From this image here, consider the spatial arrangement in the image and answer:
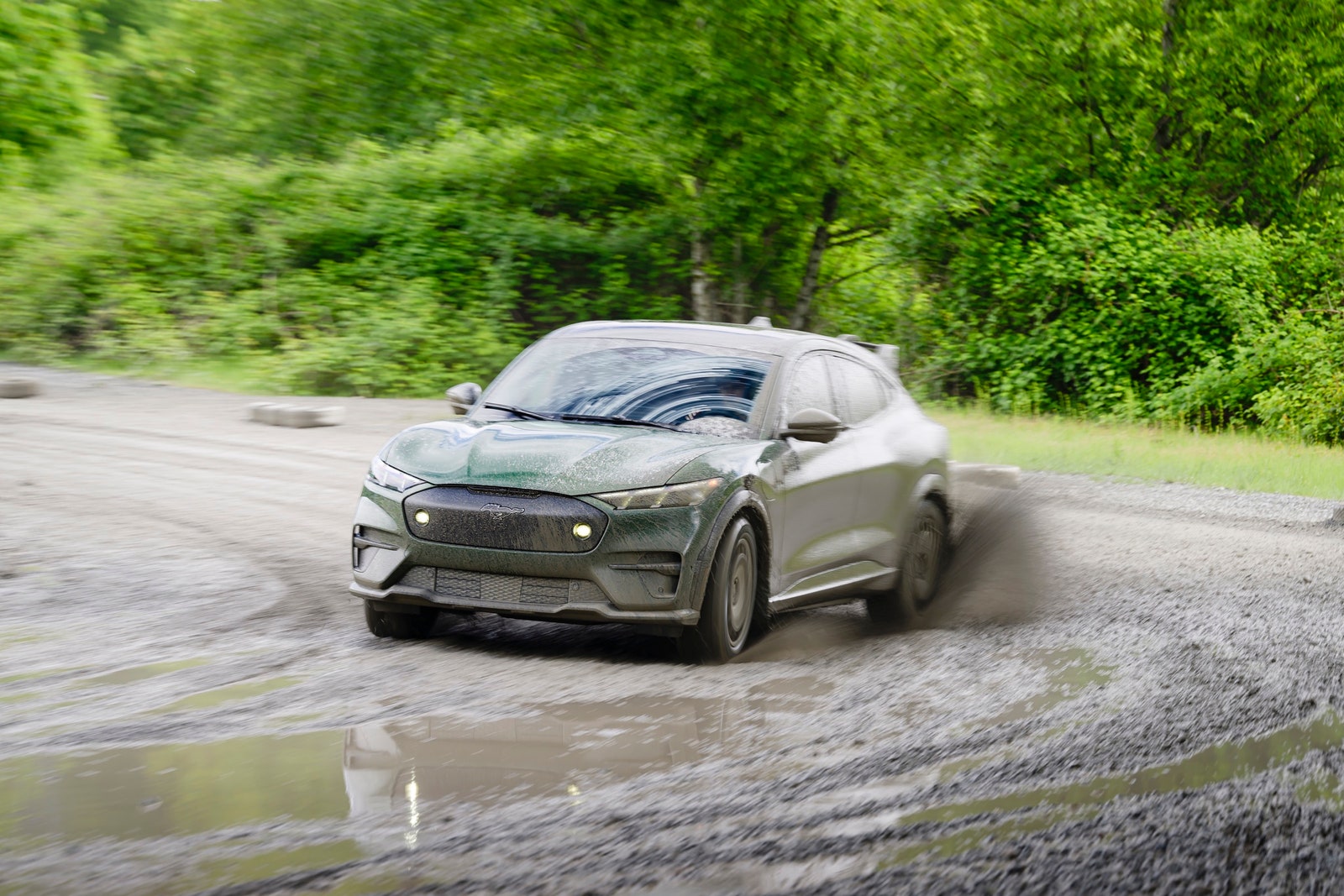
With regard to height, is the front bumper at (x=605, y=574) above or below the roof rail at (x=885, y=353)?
below

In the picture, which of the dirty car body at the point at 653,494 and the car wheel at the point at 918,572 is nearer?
the dirty car body at the point at 653,494

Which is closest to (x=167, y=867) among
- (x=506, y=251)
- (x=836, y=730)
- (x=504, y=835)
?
(x=504, y=835)

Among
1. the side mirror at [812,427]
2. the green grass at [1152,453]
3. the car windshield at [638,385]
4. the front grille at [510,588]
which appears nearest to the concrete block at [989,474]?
the green grass at [1152,453]

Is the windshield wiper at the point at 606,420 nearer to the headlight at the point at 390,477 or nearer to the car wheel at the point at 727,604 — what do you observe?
the car wheel at the point at 727,604

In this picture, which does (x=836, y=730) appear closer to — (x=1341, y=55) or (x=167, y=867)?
(x=167, y=867)

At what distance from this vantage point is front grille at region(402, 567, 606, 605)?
6477 mm

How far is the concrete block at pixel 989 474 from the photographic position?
48.1ft

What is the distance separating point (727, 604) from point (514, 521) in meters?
1.00

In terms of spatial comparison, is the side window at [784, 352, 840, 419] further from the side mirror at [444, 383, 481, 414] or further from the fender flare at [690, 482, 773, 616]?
the side mirror at [444, 383, 481, 414]

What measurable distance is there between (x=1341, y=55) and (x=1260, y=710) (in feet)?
81.4

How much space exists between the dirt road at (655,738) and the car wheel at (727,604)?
14 centimetres

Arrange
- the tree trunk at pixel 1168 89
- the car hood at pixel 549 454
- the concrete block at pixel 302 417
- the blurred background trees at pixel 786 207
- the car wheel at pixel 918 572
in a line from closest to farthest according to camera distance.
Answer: the car hood at pixel 549 454 < the car wheel at pixel 918 572 < the concrete block at pixel 302 417 < the blurred background trees at pixel 786 207 < the tree trunk at pixel 1168 89

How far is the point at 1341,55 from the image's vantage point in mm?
27391

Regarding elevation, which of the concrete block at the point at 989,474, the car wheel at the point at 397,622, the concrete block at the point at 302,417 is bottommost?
the concrete block at the point at 989,474
